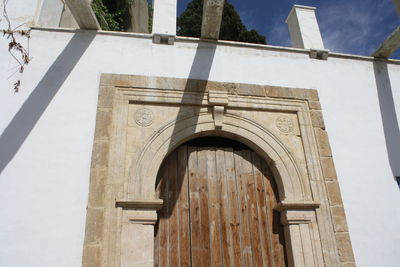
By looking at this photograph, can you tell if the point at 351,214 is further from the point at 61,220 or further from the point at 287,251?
the point at 61,220

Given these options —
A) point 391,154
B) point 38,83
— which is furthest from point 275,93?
point 38,83

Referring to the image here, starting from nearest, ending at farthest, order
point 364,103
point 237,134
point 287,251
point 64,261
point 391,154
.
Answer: point 64,261
point 287,251
point 237,134
point 391,154
point 364,103

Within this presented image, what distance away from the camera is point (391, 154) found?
10.8ft

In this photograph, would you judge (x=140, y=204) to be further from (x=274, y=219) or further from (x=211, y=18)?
(x=211, y=18)

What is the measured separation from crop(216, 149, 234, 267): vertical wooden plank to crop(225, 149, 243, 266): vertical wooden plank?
19 millimetres

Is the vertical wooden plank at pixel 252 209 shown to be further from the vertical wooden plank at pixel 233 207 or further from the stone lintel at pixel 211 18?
the stone lintel at pixel 211 18

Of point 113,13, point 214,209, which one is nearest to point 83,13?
point 214,209

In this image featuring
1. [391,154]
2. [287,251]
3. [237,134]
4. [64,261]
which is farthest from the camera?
[391,154]

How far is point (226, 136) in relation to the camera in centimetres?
312

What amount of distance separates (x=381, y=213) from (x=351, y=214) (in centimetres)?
33

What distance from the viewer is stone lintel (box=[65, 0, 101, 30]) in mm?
2914

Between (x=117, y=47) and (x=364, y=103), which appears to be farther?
(x=364, y=103)

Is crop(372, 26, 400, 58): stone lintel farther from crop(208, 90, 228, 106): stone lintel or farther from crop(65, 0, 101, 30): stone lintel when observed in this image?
crop(65, 0, 101, 30): stone lintel

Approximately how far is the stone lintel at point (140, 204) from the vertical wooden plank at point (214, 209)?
1.88ft
